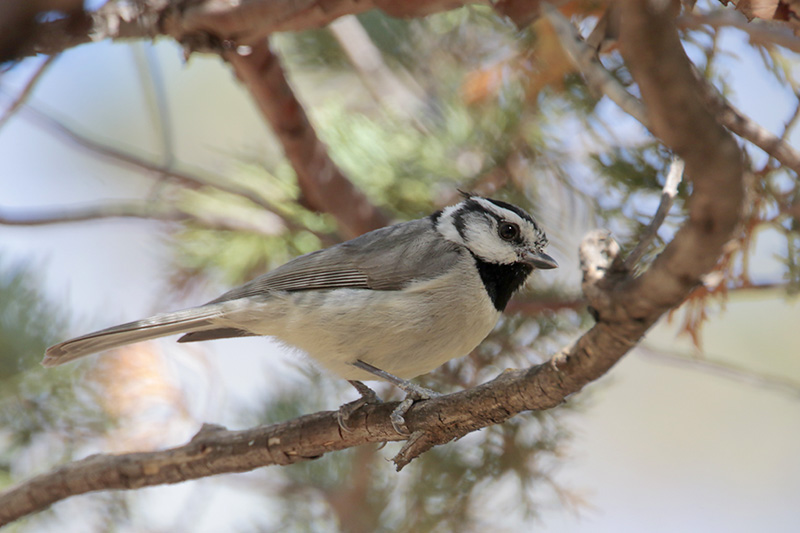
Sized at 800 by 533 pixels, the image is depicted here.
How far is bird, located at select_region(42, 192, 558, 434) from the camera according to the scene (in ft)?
7.88

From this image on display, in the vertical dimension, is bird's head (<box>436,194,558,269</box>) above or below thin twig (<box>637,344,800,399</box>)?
above

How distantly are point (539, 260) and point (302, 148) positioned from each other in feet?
3.41

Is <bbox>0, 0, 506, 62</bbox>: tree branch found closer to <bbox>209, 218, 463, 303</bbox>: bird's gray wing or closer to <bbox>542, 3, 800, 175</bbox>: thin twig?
<bbox>542, 3, 800, 175</bbox>: thin twig

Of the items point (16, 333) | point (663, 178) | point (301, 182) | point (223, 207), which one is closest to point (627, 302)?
point (663, 178)

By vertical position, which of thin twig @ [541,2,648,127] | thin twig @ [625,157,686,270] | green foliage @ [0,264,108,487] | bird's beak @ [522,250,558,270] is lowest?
green foliage @ [0,264,108,487]

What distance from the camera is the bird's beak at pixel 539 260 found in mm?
2535

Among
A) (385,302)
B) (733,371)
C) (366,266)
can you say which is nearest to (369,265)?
(366,266)

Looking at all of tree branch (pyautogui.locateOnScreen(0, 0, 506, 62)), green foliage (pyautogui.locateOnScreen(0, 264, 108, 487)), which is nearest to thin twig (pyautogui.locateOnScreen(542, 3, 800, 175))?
tree branch (pyautogui.locateOnScreen(0, 0, 506, 62))

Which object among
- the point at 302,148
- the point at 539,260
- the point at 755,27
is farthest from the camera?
the point at 302,148

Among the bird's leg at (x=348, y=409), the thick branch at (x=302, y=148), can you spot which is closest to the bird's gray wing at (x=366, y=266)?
the thick branch at (x=302, y=148)

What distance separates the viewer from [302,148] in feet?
9.25

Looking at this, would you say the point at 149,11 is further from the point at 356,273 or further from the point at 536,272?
the point at 536,272

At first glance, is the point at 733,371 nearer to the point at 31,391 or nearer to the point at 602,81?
the point at 602,81

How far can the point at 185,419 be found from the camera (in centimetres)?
310
